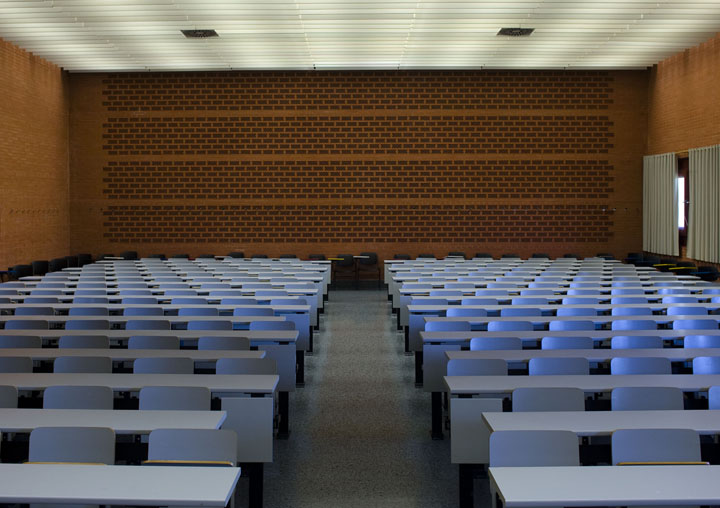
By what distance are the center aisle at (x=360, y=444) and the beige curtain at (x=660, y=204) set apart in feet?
34.7

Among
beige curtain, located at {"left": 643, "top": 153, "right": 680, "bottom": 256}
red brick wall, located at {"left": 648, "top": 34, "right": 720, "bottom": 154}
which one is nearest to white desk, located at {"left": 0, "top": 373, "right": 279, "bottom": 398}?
red brick wall, located at {"left": 648, "top": 34, "right": 720, "bottom": 154}

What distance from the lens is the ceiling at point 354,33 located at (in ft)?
46.5

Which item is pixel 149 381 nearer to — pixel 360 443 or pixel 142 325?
pixel 360 443

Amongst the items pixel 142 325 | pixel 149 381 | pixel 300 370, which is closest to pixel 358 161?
pixel 300 370

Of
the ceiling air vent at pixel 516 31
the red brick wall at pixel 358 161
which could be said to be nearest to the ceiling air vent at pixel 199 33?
the red brick wall at pixel 358 161

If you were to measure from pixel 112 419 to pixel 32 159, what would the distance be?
1569 cm

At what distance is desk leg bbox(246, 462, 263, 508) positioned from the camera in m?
5.00

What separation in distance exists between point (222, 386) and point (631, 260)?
1625 centimetres

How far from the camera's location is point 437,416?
679 cm

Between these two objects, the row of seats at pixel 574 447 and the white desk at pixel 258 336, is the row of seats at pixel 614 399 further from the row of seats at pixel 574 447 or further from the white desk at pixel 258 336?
the white desk at pixel 258 336

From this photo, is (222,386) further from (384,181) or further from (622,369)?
(384,181)

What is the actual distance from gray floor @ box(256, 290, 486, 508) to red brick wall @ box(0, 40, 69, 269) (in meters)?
9.85

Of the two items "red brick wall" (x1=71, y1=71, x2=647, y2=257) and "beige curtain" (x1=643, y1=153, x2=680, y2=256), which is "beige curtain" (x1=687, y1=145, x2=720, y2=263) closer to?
"beige curtain" (x1=643, y1=153, x2=680, y2=256)

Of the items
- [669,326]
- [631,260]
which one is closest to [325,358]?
[669,326]
